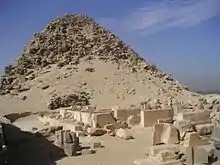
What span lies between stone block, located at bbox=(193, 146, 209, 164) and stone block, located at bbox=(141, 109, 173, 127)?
832 cm

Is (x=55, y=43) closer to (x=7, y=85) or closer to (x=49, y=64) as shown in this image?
(x=49, y=64)

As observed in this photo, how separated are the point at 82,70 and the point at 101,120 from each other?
26458mm

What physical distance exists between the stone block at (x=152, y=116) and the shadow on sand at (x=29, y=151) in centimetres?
439

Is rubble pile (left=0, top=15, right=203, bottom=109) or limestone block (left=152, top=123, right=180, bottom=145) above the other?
rubble pile (left=0, top=15, right=203, bottom=109)

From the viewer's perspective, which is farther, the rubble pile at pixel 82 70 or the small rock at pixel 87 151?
the rubble pile at pixel 82 70

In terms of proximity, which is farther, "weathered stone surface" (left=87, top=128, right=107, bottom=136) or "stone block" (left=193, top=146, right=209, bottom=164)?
"weathered stone surface" (left=87, top=128, right=107, bottom=136)

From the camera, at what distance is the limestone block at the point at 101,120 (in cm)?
1627

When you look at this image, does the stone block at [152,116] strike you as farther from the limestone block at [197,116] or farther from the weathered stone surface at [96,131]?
the limestone block at [197,116]

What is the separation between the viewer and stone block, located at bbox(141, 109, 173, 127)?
52.7ft

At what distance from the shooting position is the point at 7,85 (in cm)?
4297

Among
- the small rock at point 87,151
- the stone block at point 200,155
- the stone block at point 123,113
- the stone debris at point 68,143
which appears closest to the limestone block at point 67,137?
the stone debris at point 68,143

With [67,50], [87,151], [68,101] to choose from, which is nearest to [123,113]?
[87,151]

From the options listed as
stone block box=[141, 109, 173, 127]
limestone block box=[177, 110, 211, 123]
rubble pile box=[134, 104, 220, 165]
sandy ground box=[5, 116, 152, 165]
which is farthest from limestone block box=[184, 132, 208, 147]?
stone block box=[141, 109, 173, 127]

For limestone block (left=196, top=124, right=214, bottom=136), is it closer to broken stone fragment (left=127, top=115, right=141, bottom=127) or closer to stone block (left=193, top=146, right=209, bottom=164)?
stone block (left=193, top=146, right=209, bottom=164)
